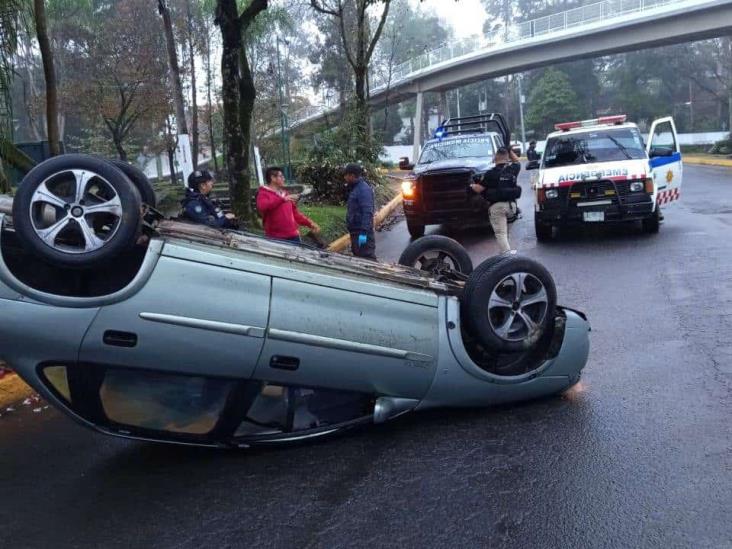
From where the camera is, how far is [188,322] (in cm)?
364

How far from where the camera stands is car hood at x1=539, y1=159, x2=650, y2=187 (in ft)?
35.8

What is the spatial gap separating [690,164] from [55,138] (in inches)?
1183

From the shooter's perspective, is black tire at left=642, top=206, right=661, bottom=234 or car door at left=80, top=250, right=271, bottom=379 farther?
black tire at left=642, top=206, right=661, bottom=234

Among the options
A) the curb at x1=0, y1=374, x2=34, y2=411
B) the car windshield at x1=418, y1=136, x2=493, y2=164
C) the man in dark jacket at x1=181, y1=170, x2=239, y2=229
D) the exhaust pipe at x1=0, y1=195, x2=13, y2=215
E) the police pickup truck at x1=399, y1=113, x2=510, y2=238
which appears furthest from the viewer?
the car windshield at x1=418, y1=136, x2=493, y2=164

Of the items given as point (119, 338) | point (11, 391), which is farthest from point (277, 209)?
point (119, 338)

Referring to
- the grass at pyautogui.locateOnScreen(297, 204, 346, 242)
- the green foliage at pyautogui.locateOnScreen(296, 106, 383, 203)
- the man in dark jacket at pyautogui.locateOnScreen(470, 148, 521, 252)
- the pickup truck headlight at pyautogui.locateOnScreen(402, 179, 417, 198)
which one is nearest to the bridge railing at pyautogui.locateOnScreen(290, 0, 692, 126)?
the green foliage at pyautogui.locateOnScreen(296, 106, 383, 203)

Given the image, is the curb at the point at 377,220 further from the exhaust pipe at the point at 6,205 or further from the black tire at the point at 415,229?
the exhaust pipe at the point at 6,205

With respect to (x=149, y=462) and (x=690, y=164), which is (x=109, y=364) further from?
(x=690, y=164)

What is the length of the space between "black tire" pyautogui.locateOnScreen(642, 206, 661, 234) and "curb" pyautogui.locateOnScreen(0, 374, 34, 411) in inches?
374

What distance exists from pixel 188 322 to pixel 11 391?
2855 mm

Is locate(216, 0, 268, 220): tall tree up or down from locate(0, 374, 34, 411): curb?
up

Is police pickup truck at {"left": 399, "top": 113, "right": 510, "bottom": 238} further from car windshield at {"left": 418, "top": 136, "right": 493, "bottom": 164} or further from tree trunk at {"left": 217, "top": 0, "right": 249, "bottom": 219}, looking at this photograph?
tree trunk at {"left": 217, "top": 0, "right": 249, "bottom": 219}

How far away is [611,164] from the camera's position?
11.2 m

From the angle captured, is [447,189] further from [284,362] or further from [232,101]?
[284,362]
